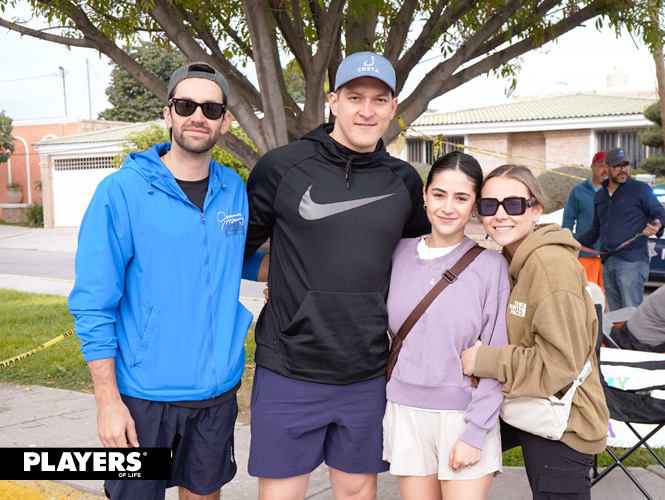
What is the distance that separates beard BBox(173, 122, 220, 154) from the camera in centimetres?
252

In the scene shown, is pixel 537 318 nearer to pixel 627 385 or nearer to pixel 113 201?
pixel 627 385

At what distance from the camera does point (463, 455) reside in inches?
89.3

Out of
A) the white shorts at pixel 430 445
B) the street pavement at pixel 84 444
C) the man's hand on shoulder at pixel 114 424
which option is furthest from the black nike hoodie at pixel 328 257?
the street pavement at pixel 84 444

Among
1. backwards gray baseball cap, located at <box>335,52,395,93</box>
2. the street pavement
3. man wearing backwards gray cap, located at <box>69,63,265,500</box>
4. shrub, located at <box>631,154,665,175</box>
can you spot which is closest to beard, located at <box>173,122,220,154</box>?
man wearing backwards gray cap, located at <box>69,63,265,500</box>

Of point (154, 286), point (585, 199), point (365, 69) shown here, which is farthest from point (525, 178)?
point (585, 199)

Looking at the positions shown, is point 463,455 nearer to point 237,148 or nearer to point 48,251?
point 237,148

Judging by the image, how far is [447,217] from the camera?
2.50 metres

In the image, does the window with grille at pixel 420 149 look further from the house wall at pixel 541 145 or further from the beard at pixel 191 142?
the beard at pixel 191 142

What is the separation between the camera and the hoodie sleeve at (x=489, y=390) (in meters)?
2.28

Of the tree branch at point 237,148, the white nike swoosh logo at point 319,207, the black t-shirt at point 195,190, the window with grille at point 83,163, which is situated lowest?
the white nike swoosh logo at point 319,207

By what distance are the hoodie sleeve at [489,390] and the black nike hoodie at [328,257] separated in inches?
17.5

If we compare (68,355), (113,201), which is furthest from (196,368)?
(68,355)

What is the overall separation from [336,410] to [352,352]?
269mm

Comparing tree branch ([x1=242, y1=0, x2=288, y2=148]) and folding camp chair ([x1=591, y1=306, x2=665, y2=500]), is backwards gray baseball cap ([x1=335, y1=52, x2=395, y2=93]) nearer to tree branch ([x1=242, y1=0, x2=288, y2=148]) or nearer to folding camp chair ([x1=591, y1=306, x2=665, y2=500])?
folding camp chair ([x1=591, y1=306, x2=665, y2=500])
